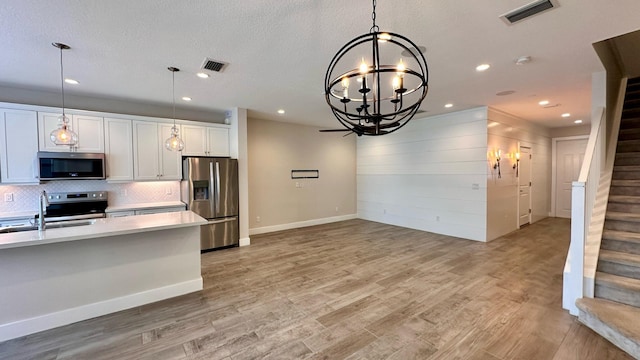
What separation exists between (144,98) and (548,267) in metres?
7.04

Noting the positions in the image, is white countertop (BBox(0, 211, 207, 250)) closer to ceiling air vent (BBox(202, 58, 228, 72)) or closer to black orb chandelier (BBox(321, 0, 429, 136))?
ceiling air vent (BBox(202, 58, 228, 72))

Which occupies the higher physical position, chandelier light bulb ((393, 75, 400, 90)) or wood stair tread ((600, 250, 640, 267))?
chandelier light bulb ((393, 75, 400, 90))

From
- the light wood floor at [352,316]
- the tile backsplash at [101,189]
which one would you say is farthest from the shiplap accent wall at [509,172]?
the tile backsplash at [101,189]

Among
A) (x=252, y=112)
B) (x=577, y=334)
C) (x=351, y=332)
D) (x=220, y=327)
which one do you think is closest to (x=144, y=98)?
(x=252, y=112)

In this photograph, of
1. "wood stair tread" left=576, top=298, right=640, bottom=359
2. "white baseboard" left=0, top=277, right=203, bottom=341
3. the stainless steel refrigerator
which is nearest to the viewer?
"wood stair tread" left=576, top=298, right=640, bottom=359

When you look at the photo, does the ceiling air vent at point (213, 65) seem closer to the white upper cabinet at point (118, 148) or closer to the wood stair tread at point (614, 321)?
the white upper cabinet at point (118, 148)

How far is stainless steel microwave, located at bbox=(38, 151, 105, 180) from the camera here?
12.4 feet

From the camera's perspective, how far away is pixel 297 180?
6.90 meters

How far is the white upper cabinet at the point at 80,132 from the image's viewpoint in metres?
3.87

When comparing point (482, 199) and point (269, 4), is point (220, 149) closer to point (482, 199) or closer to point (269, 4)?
point (269, 4)

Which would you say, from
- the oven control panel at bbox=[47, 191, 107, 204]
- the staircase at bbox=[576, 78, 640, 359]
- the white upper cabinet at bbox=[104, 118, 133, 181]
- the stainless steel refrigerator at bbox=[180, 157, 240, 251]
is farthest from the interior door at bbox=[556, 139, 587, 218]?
the oven control panel at bbox=[47, 191, 107, 204]

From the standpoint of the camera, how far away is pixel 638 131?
4.14 meters

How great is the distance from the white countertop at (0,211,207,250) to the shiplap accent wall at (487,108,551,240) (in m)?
5.53

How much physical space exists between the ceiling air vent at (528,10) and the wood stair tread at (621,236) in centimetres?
273
